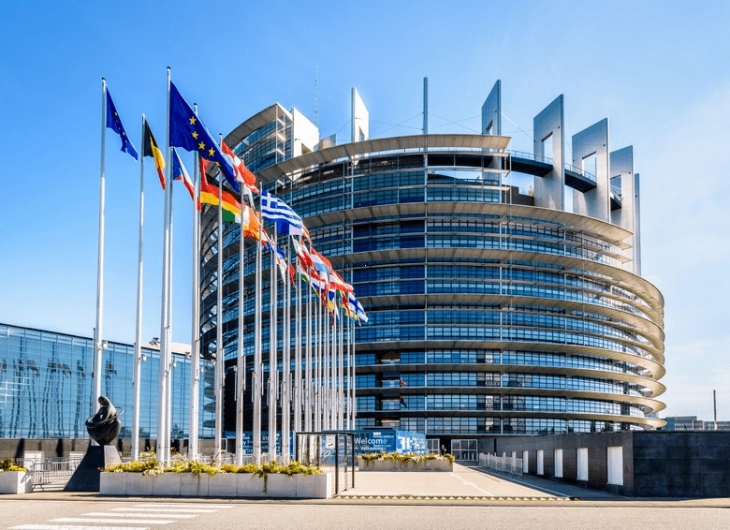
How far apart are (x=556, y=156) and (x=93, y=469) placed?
95440 mm

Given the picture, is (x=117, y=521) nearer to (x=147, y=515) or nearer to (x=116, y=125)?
(x=147, y=515)

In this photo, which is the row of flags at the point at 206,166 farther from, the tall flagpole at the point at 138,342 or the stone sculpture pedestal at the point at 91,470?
the stone sculpture pedestal at the point at 91,470

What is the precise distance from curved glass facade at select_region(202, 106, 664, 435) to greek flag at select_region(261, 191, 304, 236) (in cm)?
6752

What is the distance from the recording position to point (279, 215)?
140 ft

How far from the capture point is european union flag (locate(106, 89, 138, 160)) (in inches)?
1518

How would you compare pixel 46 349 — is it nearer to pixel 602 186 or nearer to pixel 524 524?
pixel 524 524

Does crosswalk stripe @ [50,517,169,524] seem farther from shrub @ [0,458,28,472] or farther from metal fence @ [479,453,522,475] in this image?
metal fence @ [479,453,522,475]

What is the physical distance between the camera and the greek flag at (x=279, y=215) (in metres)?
42.0

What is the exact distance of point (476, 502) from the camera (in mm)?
29047

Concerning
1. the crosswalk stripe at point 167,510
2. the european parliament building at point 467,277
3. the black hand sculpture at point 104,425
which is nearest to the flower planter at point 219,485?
the black hand sculpture at point 104,425

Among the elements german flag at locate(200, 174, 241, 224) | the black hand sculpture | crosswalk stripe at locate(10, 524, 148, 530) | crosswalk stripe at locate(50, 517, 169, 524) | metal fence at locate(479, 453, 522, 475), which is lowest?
metal fence at locate(479, 453, 522, 475)

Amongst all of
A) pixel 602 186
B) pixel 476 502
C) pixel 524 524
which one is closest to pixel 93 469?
pixel 476 502

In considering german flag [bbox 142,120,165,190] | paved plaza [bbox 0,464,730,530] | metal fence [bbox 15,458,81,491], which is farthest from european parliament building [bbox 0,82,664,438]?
paved plaza [bbox 0,464,730,530]

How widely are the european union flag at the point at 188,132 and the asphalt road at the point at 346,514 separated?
46.7 feet
